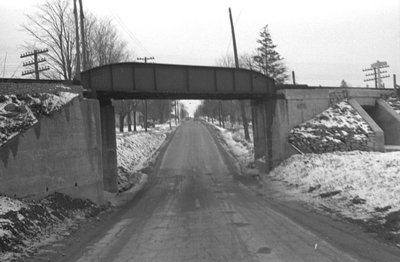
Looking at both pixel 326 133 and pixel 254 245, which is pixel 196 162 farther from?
pixel 254 245

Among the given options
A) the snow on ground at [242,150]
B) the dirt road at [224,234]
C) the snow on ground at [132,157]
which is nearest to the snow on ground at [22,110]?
the dirt road at [224,234]

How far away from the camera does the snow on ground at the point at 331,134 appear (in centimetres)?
2808

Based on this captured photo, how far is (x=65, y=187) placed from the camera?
16594 mm

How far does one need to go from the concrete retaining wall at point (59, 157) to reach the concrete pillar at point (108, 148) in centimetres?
384

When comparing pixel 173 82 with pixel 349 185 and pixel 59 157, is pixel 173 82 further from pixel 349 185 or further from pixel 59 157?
pixel 349 185

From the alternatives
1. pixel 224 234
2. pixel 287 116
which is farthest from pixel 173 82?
pixel 224 234

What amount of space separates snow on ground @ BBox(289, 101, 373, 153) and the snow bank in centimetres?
261

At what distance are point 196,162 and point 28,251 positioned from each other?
2742 centimetres

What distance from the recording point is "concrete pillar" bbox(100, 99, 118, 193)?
2316 cm

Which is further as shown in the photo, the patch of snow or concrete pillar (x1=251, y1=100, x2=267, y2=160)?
concrete pillar (x1=251, y1=100, x2=267, y2=160)

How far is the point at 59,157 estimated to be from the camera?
54.3 ft

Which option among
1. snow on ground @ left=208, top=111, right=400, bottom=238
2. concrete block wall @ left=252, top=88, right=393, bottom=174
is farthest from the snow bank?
concrete block wall @ left=252, top=88, right=393, bottom=174

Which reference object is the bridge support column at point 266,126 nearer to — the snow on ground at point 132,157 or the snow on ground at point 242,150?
the snow on ground at point 242,150

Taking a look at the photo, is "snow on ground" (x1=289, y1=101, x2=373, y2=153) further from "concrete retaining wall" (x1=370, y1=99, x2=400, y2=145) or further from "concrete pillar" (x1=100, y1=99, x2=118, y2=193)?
"concrete pillar" (x1=100, y1=99, x2=118, y2=193)
